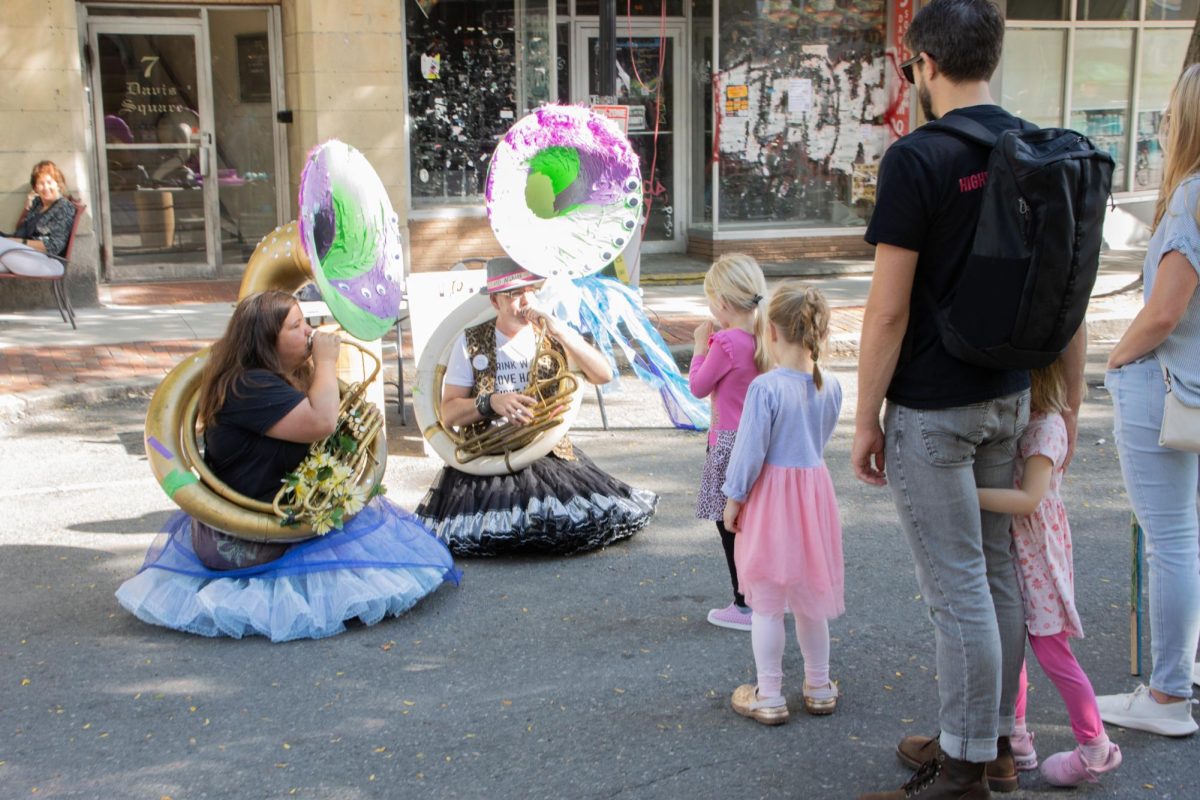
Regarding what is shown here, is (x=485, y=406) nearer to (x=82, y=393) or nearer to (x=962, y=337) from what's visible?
(x=962, y=337)

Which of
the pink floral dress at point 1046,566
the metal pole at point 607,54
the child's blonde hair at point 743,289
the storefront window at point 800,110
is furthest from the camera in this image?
the storefront window at point 800,110

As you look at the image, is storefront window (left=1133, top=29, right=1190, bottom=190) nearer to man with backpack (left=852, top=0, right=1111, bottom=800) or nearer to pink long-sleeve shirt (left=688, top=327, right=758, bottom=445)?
pink long-sleeve shirt (left=688, top=327, right=758, bottom=445)

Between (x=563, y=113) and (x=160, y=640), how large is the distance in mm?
2743

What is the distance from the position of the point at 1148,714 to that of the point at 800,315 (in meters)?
1.48

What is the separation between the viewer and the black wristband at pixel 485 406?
5.25 metres

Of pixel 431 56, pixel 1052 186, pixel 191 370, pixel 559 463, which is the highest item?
pixel 431 56

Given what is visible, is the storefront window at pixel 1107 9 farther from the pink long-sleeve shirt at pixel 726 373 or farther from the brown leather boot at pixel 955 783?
the brown leather boot at pixel 955 783

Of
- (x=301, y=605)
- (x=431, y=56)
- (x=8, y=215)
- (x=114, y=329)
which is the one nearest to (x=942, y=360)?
(x=301, y=605)

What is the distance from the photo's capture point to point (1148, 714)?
Result: 3.63m

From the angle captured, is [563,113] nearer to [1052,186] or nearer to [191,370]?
[191,370]

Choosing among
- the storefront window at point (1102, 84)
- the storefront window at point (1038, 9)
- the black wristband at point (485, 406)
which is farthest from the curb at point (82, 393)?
the storefront window at point (1102, 84)

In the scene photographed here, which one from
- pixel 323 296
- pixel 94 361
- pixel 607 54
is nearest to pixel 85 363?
pixel 94 361

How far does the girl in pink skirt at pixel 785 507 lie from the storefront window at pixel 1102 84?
41.1 feet

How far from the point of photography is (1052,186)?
2.76 metres
